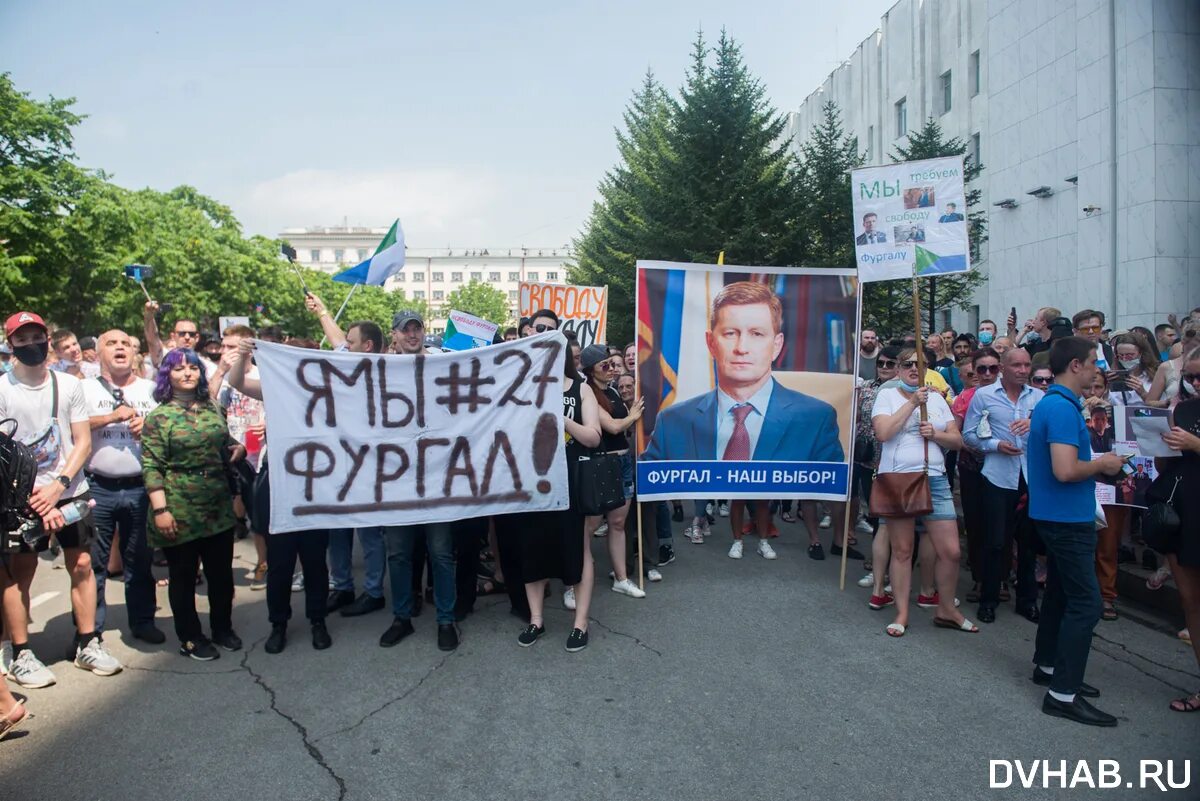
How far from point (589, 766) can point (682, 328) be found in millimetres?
3678

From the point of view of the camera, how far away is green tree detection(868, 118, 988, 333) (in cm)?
2053

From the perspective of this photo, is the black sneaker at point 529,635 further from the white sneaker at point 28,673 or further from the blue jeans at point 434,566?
the white sneaker at point 28,673

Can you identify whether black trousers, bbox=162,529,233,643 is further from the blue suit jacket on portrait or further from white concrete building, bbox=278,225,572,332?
white concrete building, bbox=278,225,572,332

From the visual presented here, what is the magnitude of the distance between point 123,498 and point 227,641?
1.15 m

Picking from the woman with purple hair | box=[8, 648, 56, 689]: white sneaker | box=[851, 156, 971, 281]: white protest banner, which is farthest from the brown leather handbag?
box=[8, 648, 56, 689]: white sneaker

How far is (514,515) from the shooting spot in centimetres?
557

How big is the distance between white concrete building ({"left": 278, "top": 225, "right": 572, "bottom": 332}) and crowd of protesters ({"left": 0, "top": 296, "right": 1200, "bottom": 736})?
134 meters

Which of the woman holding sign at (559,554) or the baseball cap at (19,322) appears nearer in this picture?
the baseball cap at (19,322)

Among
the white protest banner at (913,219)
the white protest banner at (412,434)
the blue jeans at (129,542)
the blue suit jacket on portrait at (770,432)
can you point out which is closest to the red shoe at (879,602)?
the blue suit jacket on portrait at (770,432)

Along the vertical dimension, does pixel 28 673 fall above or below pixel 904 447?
below

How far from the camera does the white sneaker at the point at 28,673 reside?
4.54 meters

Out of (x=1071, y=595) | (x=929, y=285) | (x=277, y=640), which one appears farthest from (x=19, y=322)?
(x=929, y=285)

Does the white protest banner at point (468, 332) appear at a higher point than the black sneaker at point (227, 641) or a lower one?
higher

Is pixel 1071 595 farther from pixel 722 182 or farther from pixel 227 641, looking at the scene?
pixel 722 182
